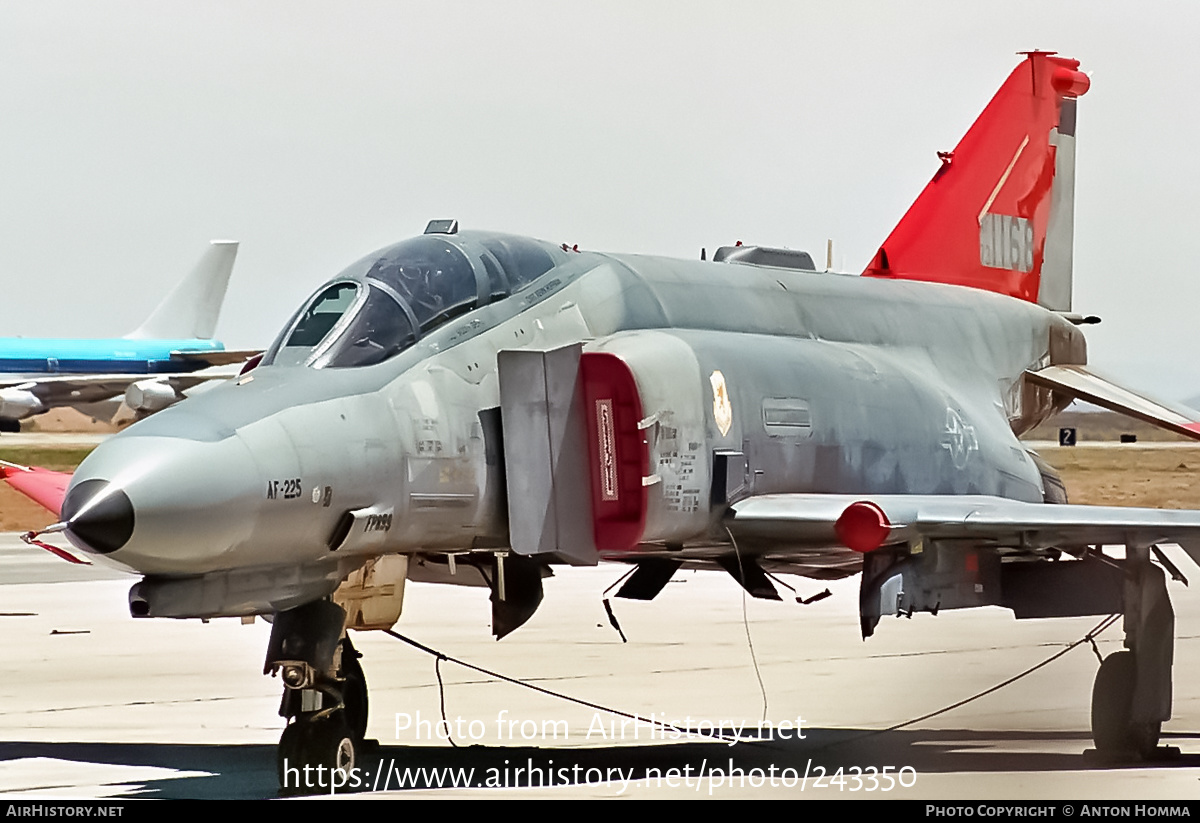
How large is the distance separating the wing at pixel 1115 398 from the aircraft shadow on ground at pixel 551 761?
2596mm

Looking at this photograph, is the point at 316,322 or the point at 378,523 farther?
the point at 316,322

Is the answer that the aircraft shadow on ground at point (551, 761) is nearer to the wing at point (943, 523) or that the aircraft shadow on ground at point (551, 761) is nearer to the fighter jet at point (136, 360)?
the wing at point (943, 523)

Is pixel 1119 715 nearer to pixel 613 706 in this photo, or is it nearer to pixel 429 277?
pixel 613 706

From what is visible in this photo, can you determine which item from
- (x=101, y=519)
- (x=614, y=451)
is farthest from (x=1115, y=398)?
(x=101, y=519)

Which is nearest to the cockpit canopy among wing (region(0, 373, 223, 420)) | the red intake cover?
the red intake cover

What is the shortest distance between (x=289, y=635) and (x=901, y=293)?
528 cm

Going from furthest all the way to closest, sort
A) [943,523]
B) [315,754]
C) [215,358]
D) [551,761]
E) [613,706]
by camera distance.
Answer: [215,358] < [613,706] < [551,761] < [943,523] < [315,754]

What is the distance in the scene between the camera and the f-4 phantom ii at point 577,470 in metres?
7.70

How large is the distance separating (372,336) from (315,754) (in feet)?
6.35

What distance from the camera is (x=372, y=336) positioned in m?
8.60

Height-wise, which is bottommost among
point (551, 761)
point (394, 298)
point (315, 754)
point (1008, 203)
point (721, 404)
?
point (551, 761)

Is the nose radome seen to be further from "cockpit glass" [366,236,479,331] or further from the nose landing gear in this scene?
"cockpit glass" [366,236,479,331]
